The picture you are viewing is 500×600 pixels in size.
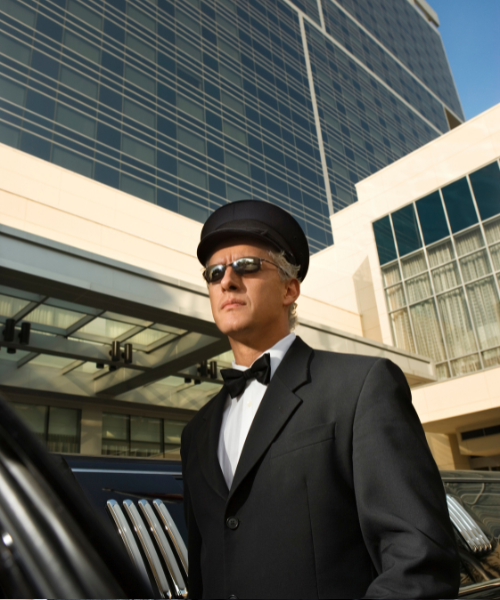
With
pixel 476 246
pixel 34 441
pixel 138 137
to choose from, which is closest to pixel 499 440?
pixel 476 246

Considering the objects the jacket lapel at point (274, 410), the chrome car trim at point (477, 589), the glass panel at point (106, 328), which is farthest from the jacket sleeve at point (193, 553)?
the glass panel at point (106, 328)

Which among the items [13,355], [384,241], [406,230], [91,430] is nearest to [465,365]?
[406,230]

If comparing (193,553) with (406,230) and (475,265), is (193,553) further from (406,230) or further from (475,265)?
(406,230)

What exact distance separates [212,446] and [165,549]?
56 cm

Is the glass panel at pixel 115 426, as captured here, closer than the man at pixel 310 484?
No

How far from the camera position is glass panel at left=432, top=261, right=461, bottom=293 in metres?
22.0

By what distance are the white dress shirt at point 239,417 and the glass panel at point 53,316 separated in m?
12.0

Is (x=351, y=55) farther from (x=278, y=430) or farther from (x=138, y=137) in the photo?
(x=278, y=430)

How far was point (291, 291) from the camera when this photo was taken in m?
1.95

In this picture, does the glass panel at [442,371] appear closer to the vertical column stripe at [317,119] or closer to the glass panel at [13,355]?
the glass panel at [13,355]

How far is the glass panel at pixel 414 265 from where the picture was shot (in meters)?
23.2

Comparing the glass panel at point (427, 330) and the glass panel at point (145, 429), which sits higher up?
the glass panel at point (427, 330)

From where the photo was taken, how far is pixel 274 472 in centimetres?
139

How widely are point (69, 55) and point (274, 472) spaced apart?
26.7m
